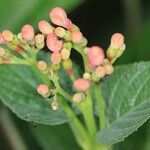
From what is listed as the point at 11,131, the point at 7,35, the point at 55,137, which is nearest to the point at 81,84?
the point at 7,35

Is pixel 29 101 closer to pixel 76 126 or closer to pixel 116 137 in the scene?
pixel 76 126

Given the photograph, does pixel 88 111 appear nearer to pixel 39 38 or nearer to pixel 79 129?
pixel 79 129

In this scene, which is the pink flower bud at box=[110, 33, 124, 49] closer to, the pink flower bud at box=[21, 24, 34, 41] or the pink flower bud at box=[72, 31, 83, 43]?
the pink flower bud at box=[72, 31, 83, 43]

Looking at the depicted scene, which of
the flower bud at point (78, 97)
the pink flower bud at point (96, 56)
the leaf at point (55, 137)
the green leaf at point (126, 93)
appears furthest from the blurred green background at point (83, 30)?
the pink flower bud at point (96, 56)

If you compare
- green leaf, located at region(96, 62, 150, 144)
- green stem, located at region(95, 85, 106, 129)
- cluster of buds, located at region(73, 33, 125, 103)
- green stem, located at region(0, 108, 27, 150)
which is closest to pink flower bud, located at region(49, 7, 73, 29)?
cluster of buds, located at region(73, 33, 125, 103)

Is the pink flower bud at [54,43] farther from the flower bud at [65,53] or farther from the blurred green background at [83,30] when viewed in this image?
the blurred green background at [83,30]

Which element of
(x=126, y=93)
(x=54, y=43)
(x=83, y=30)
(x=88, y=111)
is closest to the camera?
(x=54, y=43)
